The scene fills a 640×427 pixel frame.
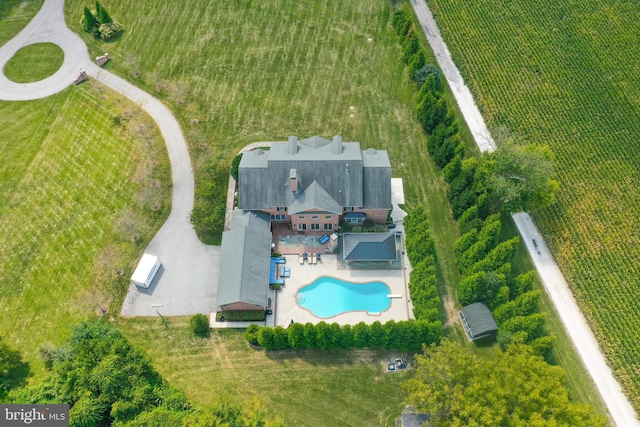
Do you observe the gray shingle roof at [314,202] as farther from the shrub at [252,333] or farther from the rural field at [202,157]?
the shrub at [252,333]

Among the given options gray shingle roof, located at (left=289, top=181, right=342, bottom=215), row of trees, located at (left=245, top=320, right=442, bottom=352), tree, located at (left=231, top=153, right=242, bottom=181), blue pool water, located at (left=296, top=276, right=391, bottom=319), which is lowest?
row of trees, located at (left=245, top=320, right=442, bottom=352)

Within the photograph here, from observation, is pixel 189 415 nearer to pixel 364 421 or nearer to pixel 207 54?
pixel 364 421

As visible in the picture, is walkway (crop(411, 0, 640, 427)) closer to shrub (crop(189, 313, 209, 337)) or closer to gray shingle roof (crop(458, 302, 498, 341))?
gray shingle roof (crop(458, 302, 498, 341))

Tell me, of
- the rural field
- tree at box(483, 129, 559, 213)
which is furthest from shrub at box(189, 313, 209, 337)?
tree at box(483, 129, 559, 213)

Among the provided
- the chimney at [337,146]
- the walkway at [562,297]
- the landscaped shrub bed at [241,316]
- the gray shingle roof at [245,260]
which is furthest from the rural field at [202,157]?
the chimney at [337,146]

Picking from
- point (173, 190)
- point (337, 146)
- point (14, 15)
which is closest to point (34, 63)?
point (14, 15)

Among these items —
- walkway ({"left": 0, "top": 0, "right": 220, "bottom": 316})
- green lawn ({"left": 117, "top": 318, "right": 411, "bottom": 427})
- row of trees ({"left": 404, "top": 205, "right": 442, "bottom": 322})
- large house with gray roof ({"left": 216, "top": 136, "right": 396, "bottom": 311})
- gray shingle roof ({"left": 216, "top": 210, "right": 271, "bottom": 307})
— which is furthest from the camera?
large house with gray roof ({"left": 216, "top": 136, "right": 396, "bottom": 311})
